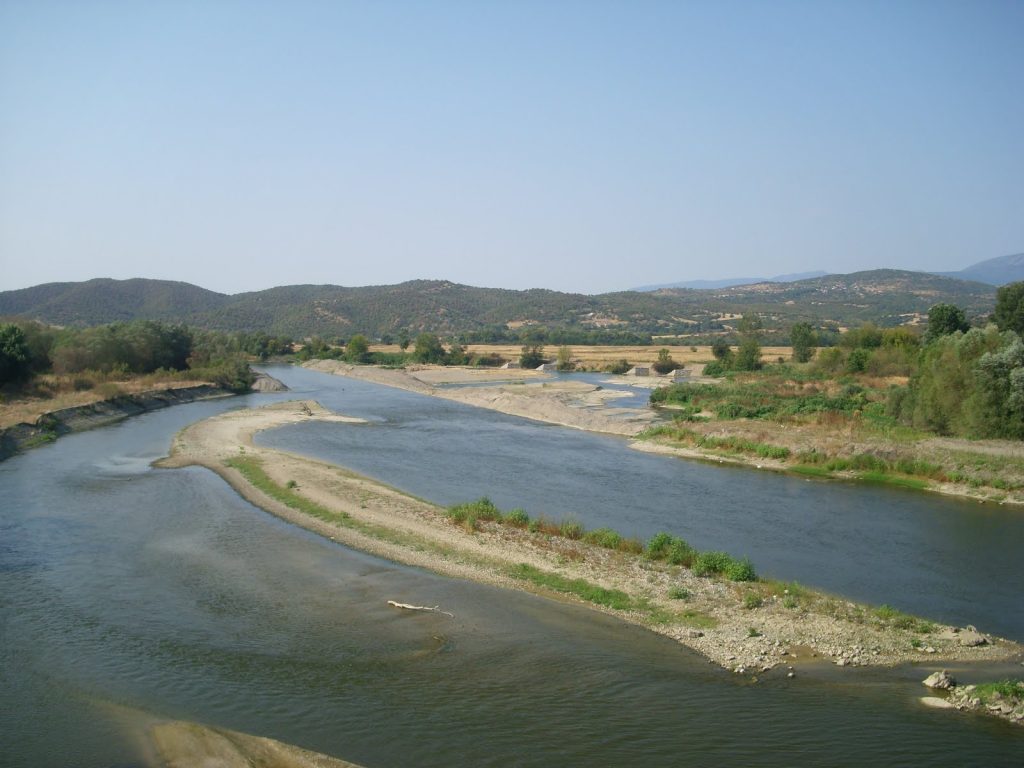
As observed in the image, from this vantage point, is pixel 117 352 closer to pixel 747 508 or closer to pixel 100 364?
pixel 100 364

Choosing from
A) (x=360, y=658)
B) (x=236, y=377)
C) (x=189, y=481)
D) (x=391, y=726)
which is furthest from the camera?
(x=236, y=377)

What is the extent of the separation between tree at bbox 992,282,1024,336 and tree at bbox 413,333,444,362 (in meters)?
A: 74.0

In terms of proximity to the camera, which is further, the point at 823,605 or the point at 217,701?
the point at 823,605

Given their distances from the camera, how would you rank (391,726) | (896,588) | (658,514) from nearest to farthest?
(391,726)
(896,588)
(658,514)

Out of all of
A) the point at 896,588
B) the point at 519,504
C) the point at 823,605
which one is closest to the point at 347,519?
the point at 519,504

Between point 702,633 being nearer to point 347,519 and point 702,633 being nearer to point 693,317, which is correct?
point 347,519

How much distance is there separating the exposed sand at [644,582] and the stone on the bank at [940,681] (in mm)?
1037

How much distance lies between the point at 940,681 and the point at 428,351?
337 ft

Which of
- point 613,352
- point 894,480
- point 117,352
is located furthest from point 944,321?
point 117,352

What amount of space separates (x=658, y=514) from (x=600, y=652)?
1257cm

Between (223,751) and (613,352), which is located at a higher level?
(613,352)

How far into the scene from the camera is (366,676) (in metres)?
14.9

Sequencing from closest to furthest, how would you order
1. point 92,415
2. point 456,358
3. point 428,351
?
point 92,415 < point 456,358 < point 428,351

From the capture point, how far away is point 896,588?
20188 millimetres
